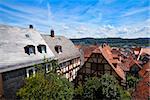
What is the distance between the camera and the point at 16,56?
17828 millimetres

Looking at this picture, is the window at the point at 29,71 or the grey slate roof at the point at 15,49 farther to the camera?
the window at the point at 29,71

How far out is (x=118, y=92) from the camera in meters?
17.1

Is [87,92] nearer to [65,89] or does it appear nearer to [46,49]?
[65,89]

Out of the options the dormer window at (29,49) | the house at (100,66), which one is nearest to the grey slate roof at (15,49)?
the dormer window at (29,49)

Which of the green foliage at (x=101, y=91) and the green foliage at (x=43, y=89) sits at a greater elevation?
the green foliage at (x=43, y=89)

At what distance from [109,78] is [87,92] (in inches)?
83.3

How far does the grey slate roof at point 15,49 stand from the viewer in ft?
53.5

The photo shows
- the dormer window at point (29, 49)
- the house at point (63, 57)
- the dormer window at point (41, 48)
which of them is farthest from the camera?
the house at point (63, 57)

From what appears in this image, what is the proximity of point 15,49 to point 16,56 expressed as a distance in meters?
0.97

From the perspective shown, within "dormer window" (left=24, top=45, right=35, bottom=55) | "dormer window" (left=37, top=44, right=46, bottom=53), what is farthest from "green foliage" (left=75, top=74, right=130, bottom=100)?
"dormer window" (left=37, top=44, right=46, bottom=53)

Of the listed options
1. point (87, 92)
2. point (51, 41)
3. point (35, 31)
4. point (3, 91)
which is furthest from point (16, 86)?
point (51, 41)

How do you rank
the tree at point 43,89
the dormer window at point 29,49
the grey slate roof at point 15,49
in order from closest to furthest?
the tree at point 43,89 → the grey slate roof at point 15,49 → the dormer window at point 29,49

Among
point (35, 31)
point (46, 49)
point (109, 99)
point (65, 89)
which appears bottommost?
point (109, 99)

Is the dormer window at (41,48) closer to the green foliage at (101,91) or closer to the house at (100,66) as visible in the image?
the house at (100,66)
